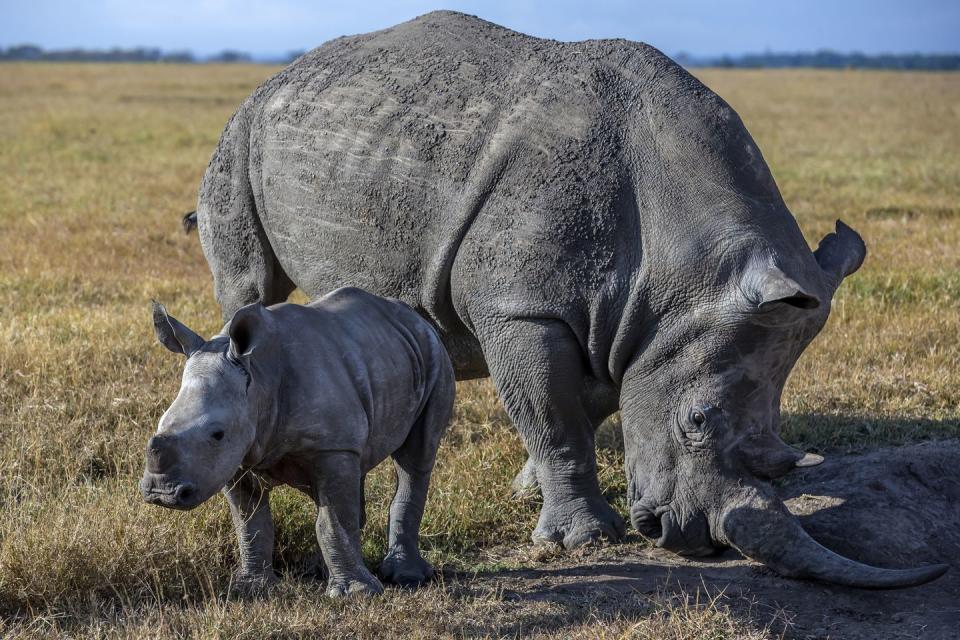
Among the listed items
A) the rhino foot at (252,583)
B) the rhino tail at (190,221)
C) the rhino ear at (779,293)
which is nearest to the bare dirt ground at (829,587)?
the rhino foot at (252,583)

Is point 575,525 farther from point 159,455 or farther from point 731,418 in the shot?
point 159,455

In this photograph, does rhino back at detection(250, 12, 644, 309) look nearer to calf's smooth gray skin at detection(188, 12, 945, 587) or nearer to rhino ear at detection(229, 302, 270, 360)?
calf's smooth gray skin at detection(188, 12, 945, 587)

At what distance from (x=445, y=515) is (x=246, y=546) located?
1.26 metres

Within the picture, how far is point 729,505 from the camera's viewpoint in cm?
464

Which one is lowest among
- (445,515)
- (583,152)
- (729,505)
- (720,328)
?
(445,515)

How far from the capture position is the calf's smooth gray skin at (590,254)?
15.2 feet

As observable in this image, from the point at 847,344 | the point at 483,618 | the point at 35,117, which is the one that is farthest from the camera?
the point at 35,117

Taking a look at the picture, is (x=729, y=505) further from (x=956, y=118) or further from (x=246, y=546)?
(x=956, y=118)

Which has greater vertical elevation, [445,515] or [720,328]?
[720,328]

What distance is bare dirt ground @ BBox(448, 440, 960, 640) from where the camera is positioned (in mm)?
4469

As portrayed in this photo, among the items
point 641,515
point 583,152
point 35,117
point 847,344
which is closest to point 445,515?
point 641,515

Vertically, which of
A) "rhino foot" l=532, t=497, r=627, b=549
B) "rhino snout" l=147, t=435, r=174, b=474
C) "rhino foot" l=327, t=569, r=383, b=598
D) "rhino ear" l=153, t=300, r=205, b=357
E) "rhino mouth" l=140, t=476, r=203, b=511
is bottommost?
"rhino foot" l=532, t=497, r=627, b=549

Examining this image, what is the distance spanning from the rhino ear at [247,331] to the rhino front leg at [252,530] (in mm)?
608

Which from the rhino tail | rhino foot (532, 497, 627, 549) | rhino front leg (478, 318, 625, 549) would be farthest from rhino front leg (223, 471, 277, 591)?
the rhino tail
